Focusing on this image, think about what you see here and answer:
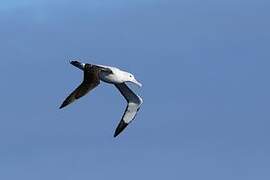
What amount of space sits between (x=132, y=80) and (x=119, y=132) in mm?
8787

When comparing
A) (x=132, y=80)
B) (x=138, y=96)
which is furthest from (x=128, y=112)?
(x=132, y=80)

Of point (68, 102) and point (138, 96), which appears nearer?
point (68, 102)

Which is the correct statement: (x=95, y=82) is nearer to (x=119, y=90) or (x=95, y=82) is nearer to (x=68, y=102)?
(x=68, y=102)

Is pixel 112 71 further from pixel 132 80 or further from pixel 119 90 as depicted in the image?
pixel 119 90

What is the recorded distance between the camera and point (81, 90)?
249 ft

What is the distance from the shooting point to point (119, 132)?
286ft

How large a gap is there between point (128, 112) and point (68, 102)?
36.9 ft

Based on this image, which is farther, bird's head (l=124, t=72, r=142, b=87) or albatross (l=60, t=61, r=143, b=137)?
bird's head (l=124, t=72, r=142, b=87)

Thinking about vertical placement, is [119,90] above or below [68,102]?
above

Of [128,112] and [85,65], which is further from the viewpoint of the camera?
[128,112]

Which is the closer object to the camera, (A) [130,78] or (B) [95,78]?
(B) [95,78]

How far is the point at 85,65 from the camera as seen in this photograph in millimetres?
75938

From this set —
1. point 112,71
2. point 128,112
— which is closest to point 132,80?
point 112,71

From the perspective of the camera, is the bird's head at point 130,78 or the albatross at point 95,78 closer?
the albatross at point 95,78
